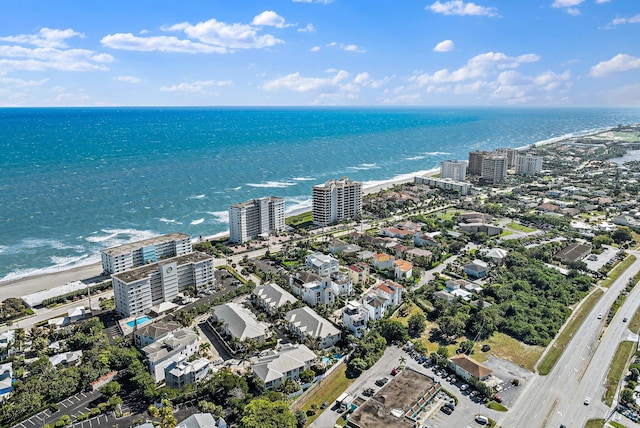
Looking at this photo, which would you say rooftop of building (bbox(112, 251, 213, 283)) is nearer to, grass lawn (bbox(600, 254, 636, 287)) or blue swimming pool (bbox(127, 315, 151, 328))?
blue swimming pool (bbox(127, 315, 151, 328))

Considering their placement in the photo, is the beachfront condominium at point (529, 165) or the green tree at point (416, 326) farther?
the beachfront condominium at point (529, 165)

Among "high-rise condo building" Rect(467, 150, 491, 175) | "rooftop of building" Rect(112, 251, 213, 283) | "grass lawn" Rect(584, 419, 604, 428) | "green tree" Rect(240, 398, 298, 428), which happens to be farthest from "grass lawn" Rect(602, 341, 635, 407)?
"high-rise condo building" Rect(467, 150, 491, 175)

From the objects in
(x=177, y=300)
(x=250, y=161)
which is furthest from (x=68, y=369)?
(x=250, y=161)

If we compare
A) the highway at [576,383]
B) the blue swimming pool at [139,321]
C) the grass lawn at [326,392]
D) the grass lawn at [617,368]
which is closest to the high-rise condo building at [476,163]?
the highway at [576,383]

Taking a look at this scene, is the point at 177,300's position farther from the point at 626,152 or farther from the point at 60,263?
the point at 626,152

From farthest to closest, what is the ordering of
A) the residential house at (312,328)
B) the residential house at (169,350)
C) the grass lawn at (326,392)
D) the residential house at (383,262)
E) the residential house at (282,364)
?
the residential house at (383,262) < the residential house at (312,328) < the residential house at (169,350) < the residential house at (282,364) < the grass lawn at (326,392)

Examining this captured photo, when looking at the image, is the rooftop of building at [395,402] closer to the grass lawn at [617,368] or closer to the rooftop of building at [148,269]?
the grass lawn at [617,368]
